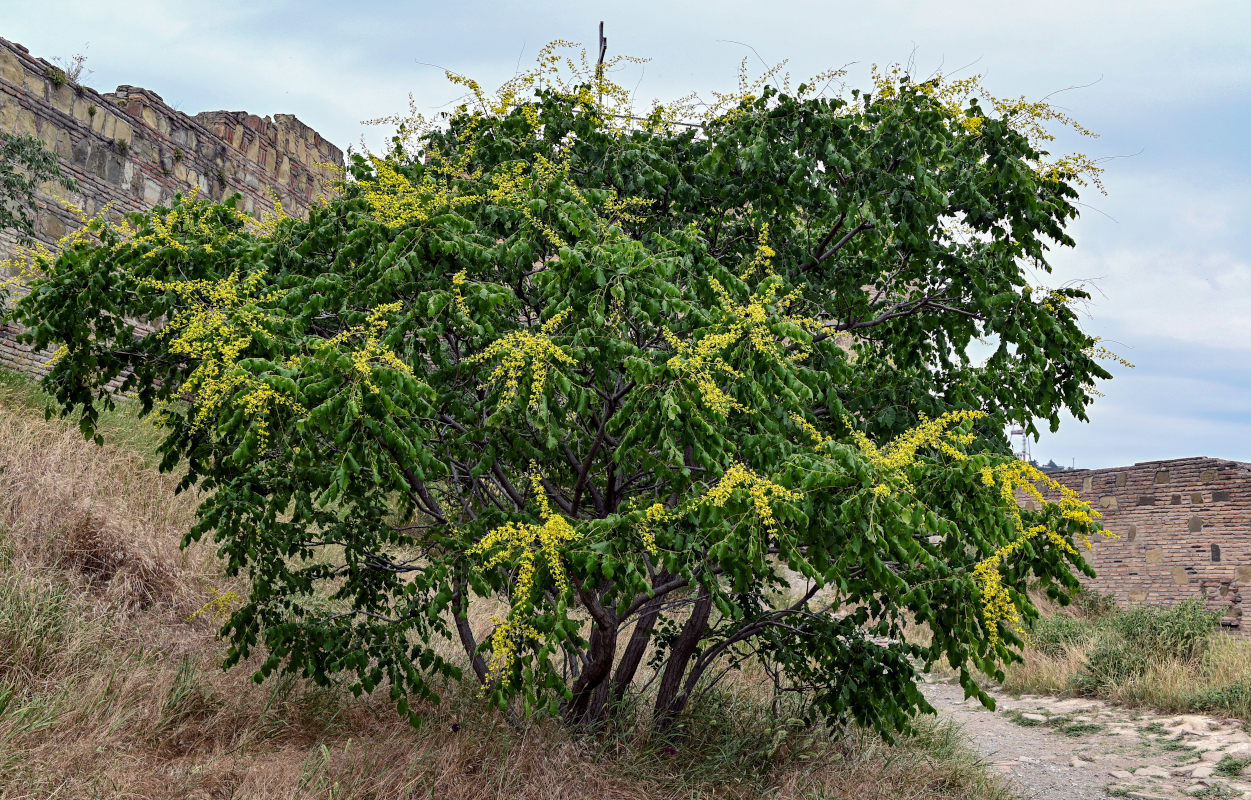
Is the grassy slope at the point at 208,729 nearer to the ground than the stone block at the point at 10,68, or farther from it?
nearer to the ground

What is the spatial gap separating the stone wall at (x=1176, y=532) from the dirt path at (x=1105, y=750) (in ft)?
11.5

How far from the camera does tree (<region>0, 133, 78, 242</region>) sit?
8.94 metres

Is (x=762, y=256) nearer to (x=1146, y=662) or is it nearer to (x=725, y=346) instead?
(x=725, y=346)

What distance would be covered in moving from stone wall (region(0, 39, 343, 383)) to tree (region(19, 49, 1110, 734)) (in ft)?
16.5

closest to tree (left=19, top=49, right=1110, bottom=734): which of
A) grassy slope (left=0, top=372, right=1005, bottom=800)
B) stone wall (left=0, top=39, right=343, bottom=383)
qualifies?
grassy slope (left=0, top=372, right=1005, bottom=800)

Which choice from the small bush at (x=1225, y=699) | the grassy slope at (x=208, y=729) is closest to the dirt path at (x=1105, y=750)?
the small bush at (x=1225, y=699)

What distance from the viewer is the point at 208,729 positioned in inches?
173

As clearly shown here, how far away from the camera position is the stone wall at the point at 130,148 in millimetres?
10383

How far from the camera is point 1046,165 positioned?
4727 millimetres

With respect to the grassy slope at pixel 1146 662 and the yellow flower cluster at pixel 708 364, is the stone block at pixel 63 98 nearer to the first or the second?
the yellow flower cluster at pixel 708 364

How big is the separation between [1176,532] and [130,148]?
49.1 ft

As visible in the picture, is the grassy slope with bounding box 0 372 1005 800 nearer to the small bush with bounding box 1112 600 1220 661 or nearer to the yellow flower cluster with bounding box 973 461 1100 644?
the yellow flower cluster with bounding box 973 461 1100 644

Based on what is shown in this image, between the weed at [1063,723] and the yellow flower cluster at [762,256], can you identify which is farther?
the weed at [1063,723]

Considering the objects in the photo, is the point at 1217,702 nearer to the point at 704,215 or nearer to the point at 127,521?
the point at 704,215
